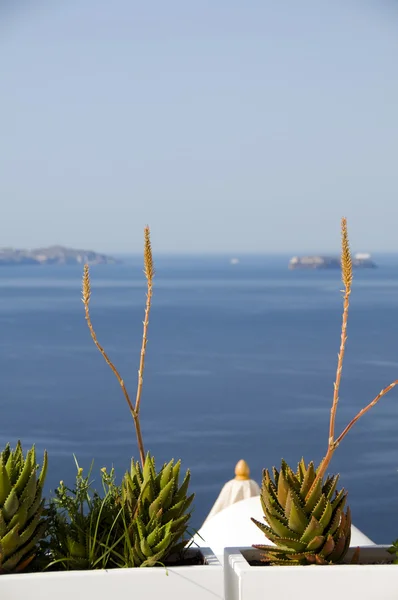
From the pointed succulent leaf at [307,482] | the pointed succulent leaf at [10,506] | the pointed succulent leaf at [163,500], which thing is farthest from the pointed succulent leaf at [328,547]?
the pointed succulent leaf at [10,506]

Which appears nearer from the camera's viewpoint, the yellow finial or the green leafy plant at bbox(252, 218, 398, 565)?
the green leafy plant at bbox(252, 218, 398, 565)

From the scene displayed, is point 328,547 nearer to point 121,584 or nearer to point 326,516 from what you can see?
point 326,516

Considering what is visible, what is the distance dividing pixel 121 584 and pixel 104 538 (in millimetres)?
170

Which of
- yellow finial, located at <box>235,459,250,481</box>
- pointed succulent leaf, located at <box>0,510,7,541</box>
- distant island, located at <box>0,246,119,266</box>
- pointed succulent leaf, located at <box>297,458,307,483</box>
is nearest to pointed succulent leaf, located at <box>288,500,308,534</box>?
pointed succulent leaf, located at <box>297,458,307,483</box>

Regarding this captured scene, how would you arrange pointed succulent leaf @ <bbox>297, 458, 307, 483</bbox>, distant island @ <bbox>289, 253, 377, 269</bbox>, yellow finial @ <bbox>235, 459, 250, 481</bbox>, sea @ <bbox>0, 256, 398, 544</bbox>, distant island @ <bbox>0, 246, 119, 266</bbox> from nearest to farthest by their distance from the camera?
pointed succulent leaf @ <bbox>297, 458, 307, 483</bbox> → yellow finial @ <bbox>235, 459, 250, 481</bbox> → sea @ <bbox>0, 256, 398, 544</bbox> → distant island @ <bbox>289, 253, 377, 269</bbox> → distant island @ <bbox>0, 246, 119, 266</bbox>

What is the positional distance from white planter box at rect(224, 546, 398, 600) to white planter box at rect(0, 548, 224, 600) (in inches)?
2.5

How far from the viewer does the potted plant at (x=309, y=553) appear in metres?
1.69

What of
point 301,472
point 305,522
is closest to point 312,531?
point 305,522

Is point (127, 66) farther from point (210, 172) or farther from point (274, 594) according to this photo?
point (274, 594)

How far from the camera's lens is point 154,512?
180 centimetres

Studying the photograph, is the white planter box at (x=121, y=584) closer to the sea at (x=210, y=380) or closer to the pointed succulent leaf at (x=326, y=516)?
the pointed succulent leaf at (x=326, y=516)

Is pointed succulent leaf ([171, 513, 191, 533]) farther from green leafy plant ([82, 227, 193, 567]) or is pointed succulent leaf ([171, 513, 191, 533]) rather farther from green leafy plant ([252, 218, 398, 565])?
green leafy plant ([252, 218, 398, 565])

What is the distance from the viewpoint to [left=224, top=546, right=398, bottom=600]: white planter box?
1.69m

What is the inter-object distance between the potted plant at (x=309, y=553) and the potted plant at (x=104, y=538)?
0.07 m
